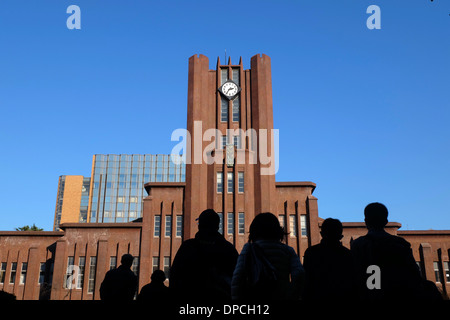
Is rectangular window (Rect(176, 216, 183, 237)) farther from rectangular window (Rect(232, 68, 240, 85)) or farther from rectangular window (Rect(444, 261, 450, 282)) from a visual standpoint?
rectangular window (Rect(444, 261, 450, 282))

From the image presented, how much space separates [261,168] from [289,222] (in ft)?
16.0

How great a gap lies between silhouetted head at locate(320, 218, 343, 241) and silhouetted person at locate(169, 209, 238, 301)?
139cm

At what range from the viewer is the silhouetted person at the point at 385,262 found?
4.89m

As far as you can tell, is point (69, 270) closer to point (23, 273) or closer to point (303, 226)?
point (23, 273)

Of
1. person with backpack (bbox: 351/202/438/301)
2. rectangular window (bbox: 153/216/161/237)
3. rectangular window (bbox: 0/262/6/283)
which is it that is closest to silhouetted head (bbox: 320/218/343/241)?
person with backpack (bbox: 351/202/438/301)

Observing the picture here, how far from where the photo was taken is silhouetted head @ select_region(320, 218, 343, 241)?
18.1ft

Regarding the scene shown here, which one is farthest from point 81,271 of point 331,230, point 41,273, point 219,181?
point 331,230

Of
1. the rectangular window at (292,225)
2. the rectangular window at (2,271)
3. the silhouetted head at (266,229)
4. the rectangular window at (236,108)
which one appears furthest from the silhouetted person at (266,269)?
the rectangular window at (2,271)

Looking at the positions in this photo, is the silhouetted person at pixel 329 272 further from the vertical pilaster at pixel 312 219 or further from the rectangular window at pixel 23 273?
the rectangular window at pixel 23 273

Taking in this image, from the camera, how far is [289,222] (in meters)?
33.4

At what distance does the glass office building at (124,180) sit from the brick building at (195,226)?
66.8 m

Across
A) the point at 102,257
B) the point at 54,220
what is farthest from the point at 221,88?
the point at 54,220

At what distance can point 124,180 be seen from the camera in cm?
10481
